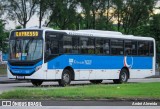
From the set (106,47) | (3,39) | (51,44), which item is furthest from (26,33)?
(3,39)

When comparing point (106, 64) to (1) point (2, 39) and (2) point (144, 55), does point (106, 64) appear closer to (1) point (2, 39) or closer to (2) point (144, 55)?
(2) point (144, 55)

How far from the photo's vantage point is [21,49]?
27.7 meters

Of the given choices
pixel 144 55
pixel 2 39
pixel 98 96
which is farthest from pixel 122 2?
pixel 98 96

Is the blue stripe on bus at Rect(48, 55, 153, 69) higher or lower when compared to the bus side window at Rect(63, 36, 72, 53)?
lower

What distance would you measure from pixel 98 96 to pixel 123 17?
42.1m

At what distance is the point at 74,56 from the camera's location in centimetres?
2950

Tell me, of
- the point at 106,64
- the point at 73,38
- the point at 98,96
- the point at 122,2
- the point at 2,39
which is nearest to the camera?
the point at 98,96

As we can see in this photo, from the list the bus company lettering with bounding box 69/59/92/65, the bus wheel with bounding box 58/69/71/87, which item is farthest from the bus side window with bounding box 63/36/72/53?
the bus wheel with bounding box 58/69/71/87

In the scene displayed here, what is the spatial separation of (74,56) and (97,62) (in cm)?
238

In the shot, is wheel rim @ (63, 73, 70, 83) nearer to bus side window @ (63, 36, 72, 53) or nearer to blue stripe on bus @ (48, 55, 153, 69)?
blue stripe on bus @ (48, 55, 153, 69)

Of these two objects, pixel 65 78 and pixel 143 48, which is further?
pixel 143 48

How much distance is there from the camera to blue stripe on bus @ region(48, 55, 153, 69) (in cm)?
2836

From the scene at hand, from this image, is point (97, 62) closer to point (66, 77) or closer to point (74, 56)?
point (74, 56)

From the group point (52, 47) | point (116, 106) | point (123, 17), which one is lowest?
point (116, 106)
